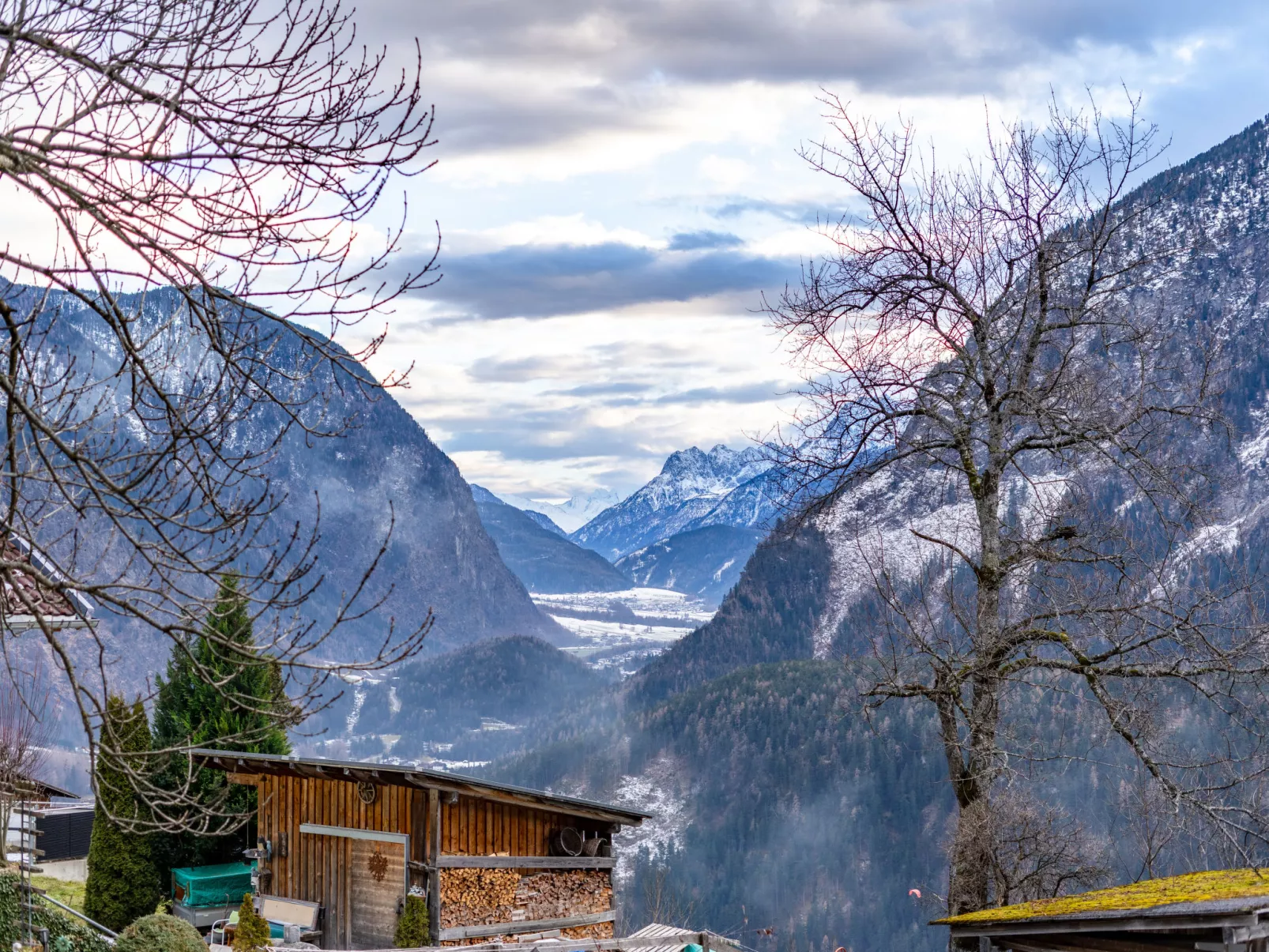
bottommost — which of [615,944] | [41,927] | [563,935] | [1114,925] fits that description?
[563,935]

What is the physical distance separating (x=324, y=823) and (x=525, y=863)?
3399mm

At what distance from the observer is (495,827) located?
64.1 ft

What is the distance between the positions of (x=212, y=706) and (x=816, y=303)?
1743 centimetres

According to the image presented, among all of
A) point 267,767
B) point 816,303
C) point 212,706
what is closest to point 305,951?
point 267,767

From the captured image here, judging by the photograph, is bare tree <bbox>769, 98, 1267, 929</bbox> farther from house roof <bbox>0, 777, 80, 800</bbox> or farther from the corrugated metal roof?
house roof <bbox>0, 777, 80, 800</bbox>

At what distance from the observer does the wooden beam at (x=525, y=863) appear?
1881cm

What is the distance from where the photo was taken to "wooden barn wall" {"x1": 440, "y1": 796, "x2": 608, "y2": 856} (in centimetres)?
1898

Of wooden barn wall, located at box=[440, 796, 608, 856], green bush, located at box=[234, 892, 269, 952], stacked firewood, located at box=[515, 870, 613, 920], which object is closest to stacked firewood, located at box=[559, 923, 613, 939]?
stacked firewood, located at box=[515, 870, 613, 920]

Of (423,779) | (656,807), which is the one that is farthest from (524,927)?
(656,807)

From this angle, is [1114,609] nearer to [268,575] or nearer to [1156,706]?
[1156,706]

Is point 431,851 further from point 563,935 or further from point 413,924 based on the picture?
point 563,935

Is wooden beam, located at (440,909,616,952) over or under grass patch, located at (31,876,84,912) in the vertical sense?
over

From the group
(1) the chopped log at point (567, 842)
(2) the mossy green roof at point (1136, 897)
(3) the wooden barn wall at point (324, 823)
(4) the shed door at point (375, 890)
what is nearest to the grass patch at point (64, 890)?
(3) the wooden barn wall at point (324, 823)

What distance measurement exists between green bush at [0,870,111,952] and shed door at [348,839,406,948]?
264 inches
